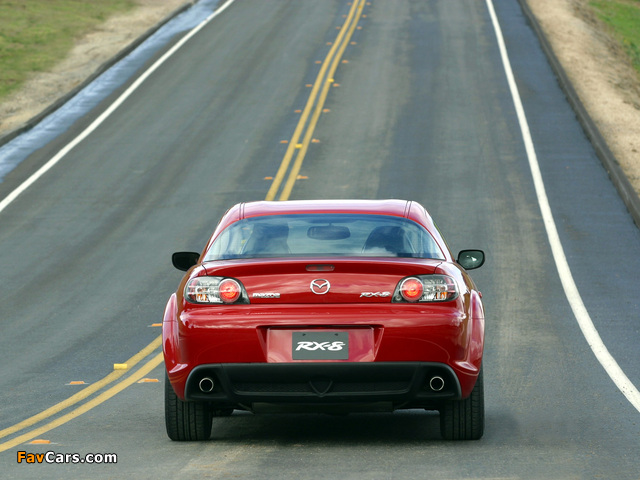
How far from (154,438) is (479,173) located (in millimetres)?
16954

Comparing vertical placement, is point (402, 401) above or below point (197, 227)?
above

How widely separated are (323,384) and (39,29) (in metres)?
36.8

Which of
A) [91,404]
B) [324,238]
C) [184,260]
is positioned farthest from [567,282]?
[324,238]

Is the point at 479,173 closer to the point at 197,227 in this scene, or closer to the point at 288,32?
the point at 197,227

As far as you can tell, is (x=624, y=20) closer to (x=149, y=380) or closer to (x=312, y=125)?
(x=312, y=125)

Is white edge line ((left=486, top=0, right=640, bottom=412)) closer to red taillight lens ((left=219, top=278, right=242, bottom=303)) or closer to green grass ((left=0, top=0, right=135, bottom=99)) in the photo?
red taillight lens ((left=219, top=278, right=242, bottom=303))

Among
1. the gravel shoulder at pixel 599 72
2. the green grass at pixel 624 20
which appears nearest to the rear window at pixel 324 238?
the gravel shoulder at pixel 599 72

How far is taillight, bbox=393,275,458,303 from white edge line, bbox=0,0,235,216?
1635 centimetres

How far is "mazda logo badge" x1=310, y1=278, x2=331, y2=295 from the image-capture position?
23.5ft

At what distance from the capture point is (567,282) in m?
16.7

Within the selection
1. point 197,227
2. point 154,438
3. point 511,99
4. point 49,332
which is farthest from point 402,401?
point 511,99

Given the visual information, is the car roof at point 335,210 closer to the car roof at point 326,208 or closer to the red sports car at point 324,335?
the car roof at point 326,208

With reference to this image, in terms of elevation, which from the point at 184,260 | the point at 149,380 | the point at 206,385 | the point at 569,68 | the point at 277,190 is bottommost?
the point at 569,68

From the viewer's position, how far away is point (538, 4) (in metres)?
44.7
